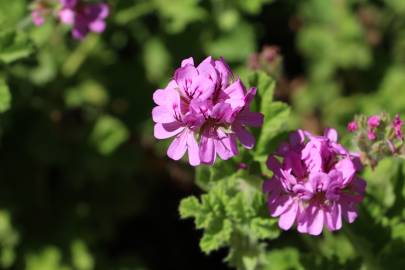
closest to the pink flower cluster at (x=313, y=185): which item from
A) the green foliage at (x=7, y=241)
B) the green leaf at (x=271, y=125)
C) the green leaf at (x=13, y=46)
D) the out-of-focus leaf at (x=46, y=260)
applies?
the green leaf at (x=271, y=125)

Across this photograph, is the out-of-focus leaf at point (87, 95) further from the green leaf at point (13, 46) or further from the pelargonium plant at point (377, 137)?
the pelargonium plant at point (377, 137)

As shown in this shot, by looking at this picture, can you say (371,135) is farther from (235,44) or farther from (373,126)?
(235,44)

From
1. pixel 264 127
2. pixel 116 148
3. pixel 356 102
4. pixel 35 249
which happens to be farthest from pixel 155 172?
pixel 264 127

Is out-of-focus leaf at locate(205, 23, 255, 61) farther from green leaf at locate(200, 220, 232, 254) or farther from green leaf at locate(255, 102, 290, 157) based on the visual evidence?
green leaf at locate(200, 220, 232, 254)

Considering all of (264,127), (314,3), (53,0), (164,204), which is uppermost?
(314,3)

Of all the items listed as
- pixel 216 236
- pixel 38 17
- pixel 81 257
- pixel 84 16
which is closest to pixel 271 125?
pixel 216 236

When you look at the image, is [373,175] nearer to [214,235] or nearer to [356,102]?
[214,235]
